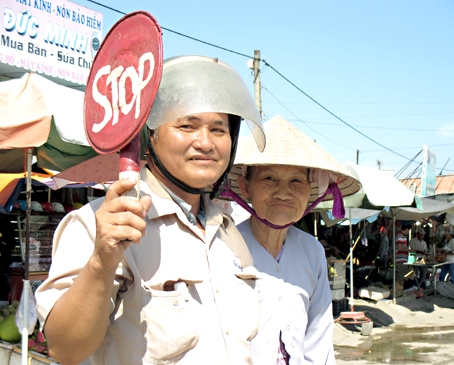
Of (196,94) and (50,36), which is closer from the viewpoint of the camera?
(196,94)

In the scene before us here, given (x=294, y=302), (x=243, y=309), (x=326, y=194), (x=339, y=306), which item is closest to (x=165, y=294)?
(x=243, y=309)

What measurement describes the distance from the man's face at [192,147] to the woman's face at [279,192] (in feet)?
3.05

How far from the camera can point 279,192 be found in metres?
2.53

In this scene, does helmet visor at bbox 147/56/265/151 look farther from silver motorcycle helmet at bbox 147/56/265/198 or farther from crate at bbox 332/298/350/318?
crate at bbox 332/298/350/318

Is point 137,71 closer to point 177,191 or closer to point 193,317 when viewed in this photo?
point 177,191

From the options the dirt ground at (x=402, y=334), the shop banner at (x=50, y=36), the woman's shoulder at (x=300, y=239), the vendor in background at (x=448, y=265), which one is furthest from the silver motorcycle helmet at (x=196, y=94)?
the vendor in background at (x=448, y=265)

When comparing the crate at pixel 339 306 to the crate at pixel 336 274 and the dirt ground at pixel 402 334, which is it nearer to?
the dirt ground at pixel 402 334

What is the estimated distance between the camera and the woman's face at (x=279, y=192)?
8.20ft

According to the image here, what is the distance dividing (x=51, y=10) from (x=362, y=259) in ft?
32.8

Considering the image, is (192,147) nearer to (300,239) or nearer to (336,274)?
(300,239)

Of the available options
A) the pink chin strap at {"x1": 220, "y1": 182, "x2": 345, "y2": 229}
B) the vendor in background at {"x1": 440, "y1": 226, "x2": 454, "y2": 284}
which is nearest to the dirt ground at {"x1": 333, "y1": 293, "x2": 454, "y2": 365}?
the vendor in background at {"x1": 440, "y1": 226, "x2": 454, "y2": 284}

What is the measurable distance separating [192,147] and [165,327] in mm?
535

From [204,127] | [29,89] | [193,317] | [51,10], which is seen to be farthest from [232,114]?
[51,10]

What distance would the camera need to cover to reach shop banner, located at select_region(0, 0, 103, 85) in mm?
10234
